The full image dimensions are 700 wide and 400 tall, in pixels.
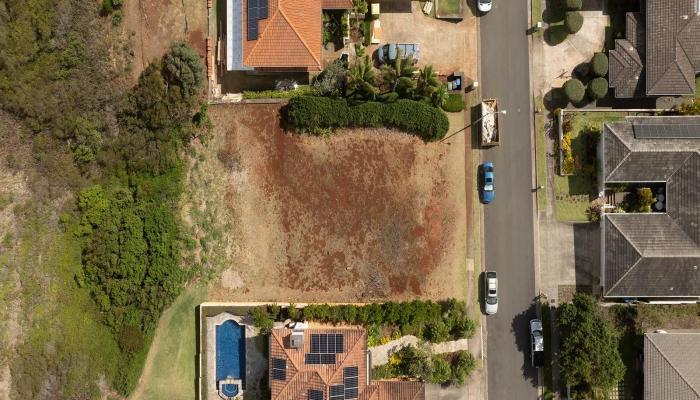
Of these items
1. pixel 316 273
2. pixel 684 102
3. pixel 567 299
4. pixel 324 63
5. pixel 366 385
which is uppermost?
pixel 324 63

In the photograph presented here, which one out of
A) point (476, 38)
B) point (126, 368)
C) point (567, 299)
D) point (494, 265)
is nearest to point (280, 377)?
point (126, 368)

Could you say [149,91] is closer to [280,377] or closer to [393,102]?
[393,102]

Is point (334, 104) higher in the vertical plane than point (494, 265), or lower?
higher

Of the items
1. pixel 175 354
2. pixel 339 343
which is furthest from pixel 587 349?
pixel 175 354

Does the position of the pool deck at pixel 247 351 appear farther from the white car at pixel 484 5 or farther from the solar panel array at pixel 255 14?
the white car at pixel 484 5

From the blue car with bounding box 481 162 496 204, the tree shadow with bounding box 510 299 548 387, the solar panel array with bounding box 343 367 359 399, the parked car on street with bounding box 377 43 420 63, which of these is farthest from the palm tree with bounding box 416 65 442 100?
the solar panel array with bounding box 343 367 359 399

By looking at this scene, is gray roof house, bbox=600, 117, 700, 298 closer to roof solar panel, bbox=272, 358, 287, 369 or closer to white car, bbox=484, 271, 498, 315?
white car, bbox=484, 271, 498, 315
